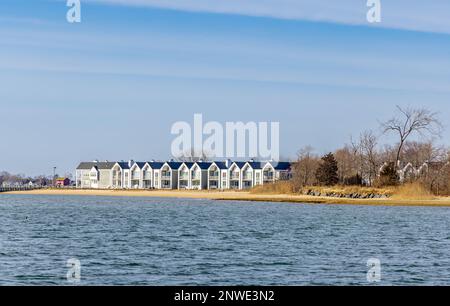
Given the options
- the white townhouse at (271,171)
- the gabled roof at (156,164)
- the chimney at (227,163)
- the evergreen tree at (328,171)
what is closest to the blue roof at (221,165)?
the chimney at (227,163)

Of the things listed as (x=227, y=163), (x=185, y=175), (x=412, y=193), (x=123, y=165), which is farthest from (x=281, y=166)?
(x=412, y=193)

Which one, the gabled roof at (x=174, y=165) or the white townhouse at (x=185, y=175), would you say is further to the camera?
the gabled roof at (x=174, y=165)

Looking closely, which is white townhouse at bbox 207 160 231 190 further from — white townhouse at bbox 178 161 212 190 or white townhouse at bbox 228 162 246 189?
white townhouse at bbox 178 161 212 190

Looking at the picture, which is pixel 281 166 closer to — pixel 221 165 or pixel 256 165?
pixel 256 165

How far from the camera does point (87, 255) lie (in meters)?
37.0

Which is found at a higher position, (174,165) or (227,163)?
(227,163)

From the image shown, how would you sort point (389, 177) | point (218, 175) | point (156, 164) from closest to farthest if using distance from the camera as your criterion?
point (389, 177) < point (218, 175) < point (156, 164)

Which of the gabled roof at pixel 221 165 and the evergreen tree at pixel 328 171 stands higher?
the gabled roof at pixel 221 165

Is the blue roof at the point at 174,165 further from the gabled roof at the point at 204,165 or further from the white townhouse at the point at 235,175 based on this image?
the white townhouse at the point at 235,175

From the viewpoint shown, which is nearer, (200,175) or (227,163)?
(200,175)
